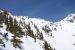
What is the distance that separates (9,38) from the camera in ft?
202

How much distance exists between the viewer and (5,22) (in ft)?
247

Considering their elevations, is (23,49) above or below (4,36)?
below

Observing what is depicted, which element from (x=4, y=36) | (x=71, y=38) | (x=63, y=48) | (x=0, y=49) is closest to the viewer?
(x=0, y=49)

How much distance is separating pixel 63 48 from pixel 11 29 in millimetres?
70191

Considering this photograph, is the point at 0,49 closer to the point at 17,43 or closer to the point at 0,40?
the point at 0,40

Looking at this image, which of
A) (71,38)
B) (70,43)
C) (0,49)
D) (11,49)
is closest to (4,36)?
(11,49)

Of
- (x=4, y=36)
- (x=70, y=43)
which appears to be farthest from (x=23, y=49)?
(x=70, y=43)

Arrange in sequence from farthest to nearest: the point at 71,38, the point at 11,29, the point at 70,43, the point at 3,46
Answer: the point at 71,38 → the point at 70,43 → the point at 11,29 → the point at 3,46

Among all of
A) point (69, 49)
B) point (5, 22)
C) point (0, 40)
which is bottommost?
point (69, 49)

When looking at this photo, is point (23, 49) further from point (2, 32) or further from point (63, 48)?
point (63, 48)

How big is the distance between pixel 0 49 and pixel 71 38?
432ft

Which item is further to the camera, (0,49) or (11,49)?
(11,49)

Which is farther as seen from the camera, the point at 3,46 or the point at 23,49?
the point at 23,49

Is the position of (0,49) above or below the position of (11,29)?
below
